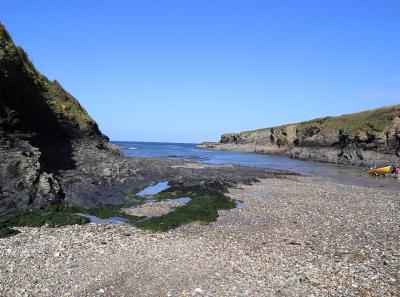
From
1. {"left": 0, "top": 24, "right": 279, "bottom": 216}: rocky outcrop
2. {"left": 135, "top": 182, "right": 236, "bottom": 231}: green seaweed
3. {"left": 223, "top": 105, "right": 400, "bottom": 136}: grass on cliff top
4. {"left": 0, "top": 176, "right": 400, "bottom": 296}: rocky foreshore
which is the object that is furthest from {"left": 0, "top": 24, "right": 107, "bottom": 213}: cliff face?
{"left": 223, "top": 105, "right": 400, "bottom": 136}: grass on cliff top

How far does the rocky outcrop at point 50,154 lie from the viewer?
74.7ft

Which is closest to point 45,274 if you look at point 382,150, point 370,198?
point 370,198

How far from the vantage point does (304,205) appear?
87.5ft

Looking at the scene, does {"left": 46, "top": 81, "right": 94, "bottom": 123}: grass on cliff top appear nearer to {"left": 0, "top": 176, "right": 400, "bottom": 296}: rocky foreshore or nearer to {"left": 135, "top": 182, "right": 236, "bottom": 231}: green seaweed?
{"left": 135, "top": 182, "right": 236, "bottom": 231}: green seaweed

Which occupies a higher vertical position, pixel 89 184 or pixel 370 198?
pixel 89 184

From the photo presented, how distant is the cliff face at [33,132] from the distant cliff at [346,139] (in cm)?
5908

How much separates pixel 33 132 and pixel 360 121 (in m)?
82.1

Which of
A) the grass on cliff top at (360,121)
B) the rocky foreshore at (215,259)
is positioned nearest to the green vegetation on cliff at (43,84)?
the rocky foreshore at (215,259)

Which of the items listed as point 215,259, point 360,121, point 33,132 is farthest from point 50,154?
point 360,121

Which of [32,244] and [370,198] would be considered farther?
[370,198]

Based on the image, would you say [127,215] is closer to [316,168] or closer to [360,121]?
[316,168]

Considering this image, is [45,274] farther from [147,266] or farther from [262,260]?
[262,260]

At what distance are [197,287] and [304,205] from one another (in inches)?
673

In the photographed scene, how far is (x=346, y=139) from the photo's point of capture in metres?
86.0
